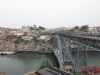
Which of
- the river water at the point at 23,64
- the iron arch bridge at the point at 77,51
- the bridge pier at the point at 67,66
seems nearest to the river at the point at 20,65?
the river water at the point at 23,64

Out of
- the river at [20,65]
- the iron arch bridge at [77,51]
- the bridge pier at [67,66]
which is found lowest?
the river at [20,65]

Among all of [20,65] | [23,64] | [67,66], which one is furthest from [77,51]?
[23,64]

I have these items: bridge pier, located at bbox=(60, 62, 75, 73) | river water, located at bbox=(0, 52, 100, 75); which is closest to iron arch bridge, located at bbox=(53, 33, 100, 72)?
bridge pier, located at bbox=(60, 62, 75, 73)

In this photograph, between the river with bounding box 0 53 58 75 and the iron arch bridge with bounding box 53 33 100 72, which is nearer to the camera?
the iron arch bridge with bounding box 53 33 100 72

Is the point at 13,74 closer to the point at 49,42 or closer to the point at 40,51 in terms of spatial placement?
the point at 40,51

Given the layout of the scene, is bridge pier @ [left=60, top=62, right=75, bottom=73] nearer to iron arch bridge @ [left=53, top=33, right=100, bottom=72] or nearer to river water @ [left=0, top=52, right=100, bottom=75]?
iron arch bridge @ [left=53, top=33, right=100, bottom=72]

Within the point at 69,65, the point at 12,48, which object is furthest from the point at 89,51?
the point at 69,65

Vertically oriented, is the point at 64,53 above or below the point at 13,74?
above

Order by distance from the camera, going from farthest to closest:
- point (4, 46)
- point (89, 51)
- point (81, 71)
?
point (4, 46), point (89, 51), point (81, 71)

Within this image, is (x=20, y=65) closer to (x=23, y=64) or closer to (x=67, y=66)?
(x=23, y=64)

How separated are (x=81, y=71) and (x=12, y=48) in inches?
749

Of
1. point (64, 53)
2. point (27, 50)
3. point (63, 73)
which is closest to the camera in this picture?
point (63, 73)

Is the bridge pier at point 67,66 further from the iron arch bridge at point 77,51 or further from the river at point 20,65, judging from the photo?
the river at point 20,65

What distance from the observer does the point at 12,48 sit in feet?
97.9
